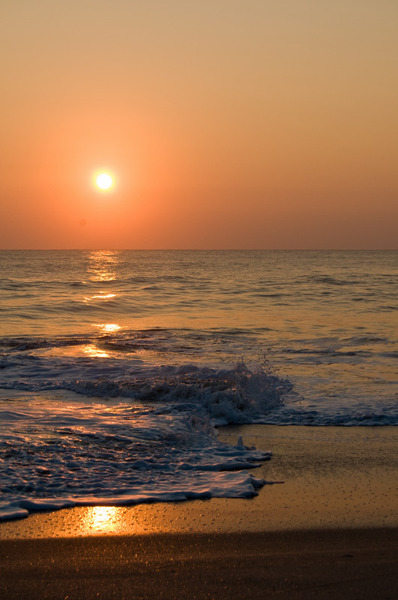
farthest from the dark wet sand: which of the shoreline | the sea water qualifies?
the sea water

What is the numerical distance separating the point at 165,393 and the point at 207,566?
19.3ft

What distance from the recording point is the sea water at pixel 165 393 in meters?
5.52

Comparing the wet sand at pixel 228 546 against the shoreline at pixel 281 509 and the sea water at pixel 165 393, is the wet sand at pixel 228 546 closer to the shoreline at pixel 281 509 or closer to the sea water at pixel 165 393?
the shoreline at pixel 281 509

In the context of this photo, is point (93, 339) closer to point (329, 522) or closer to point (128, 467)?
point (128, 467)

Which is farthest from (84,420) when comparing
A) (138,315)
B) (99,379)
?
(138,315)

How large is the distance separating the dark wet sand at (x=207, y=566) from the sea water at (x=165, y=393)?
85cm

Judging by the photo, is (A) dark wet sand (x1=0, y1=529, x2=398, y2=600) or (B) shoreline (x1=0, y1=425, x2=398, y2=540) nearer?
(A) dark wet sand (x1=0, y1=529, x2=398, y2=600)

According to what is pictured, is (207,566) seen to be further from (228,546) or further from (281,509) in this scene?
(281,509)

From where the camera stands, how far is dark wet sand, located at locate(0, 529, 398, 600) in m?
3.48

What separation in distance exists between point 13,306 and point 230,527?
880 inches

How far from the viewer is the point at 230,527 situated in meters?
4.42

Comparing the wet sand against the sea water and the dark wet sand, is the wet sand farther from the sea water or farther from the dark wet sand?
the sea water

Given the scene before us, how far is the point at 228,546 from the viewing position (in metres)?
4.08

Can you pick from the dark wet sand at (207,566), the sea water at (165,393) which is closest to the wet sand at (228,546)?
the dark wet sand at (207,566)
